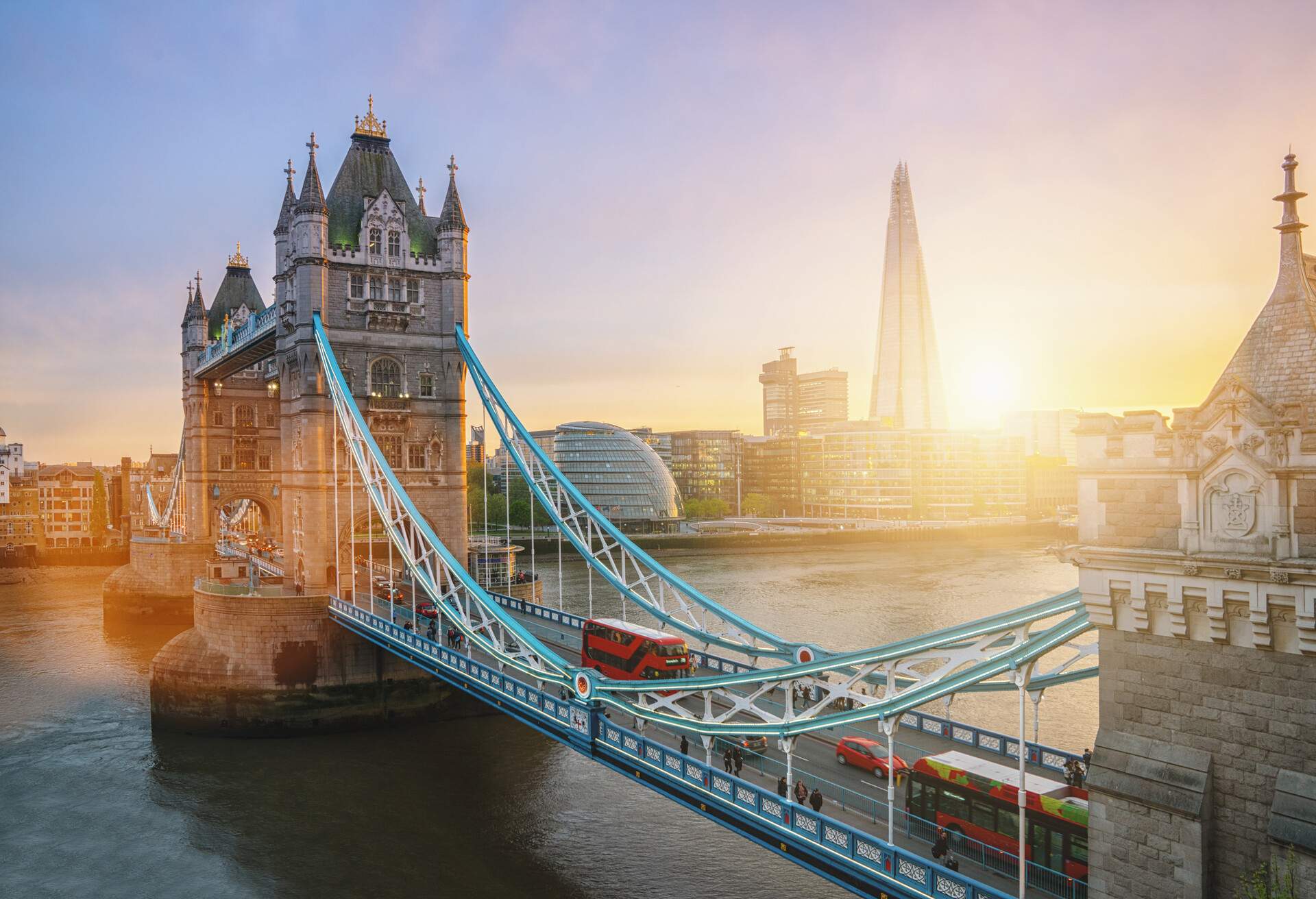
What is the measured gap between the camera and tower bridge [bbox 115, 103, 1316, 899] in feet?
46.2

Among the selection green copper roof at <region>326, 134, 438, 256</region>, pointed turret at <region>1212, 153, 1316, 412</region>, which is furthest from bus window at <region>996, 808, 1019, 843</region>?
green copper roof at <region>326, 134, 438, 256</region>

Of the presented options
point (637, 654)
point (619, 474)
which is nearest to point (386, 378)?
point (637, 654)

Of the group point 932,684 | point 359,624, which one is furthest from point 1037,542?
point 932,684

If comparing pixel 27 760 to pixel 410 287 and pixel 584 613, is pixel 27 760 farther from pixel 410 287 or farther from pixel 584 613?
pixel 584 613

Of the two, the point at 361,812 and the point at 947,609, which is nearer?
the point at 361,812

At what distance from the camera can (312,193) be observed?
37.1 m

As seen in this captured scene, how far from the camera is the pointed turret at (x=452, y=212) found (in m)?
39.0

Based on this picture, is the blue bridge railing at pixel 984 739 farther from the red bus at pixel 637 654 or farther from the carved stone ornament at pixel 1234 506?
the carved stone ornament at pixel 1234 506

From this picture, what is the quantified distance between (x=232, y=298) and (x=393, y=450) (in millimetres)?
30331

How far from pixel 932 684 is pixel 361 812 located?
1914 cm

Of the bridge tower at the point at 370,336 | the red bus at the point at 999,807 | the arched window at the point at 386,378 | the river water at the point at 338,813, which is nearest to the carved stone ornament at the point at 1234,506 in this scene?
the red bus at the point at 999,807

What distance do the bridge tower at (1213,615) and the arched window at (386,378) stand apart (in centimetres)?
3136

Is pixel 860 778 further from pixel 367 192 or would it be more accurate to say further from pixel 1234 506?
pixel 367 192

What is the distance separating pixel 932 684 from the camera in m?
13.6
